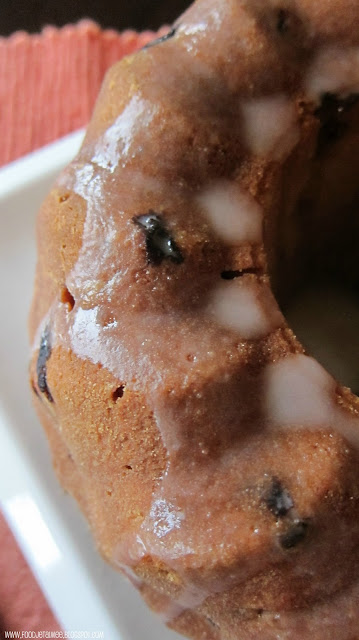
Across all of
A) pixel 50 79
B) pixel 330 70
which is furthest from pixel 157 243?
pixel 50 79

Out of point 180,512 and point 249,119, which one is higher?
point 249,119

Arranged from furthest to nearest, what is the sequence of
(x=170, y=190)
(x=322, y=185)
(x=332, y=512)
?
(x=322, y=185) < (x=170, y=190) < (x=332, y=512)

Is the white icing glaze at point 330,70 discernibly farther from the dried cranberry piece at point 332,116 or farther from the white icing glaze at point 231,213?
the white icing glaze at point 231,213

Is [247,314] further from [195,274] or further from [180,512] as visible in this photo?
[180,512]

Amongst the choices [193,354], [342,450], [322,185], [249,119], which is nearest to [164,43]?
[249,119]

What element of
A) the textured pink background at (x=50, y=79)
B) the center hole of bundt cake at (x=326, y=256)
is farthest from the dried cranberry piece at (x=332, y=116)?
the textured pink background at (x=50, y=79)

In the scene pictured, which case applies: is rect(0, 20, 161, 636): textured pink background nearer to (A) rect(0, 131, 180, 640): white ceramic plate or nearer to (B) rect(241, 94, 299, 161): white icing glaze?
(A) rect(0, 131, 180, 640): white ceramic plate

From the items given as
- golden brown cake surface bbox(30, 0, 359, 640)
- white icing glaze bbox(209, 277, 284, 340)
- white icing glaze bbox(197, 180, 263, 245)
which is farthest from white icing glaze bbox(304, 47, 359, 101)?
white icing glaze bbox(209, 277, 284, 340)
